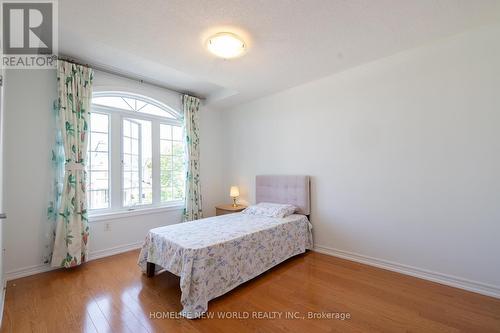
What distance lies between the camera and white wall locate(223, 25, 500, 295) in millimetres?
2197

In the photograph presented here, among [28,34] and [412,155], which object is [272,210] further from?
[28,34]

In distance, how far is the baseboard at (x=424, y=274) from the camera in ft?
7.09

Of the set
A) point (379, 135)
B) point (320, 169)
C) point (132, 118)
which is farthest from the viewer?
point (132, 118)

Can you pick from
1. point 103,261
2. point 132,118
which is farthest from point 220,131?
point 103,261

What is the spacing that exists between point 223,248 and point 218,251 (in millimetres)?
64

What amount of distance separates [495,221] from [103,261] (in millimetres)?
4532

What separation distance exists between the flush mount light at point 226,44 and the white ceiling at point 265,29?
2.3 inches

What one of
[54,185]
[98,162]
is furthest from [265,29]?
[54,185]

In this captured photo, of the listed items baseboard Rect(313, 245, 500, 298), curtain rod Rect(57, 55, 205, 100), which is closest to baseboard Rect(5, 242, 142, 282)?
curtain rod Rect(57, 55, 205, 100)

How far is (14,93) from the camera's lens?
261 cm

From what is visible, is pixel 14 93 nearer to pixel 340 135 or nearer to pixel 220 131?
pixel 220 131

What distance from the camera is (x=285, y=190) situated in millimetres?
3664

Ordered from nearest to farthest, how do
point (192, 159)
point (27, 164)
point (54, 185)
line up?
point (27, 164) → point (54, 185) → point (192, 159)

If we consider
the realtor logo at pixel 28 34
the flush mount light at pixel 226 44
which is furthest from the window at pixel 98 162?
the flush mount light at pixel 226 44
